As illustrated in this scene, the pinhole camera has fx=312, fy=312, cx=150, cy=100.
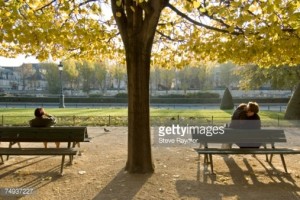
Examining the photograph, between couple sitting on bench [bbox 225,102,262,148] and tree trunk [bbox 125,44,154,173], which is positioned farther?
couple sitting on bench [bbox 225,102,262,148]

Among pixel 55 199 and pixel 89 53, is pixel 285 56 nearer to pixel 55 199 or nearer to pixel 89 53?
pixel 89 53

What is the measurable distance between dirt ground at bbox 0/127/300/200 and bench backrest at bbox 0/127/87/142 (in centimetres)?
64

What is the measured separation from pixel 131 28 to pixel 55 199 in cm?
358

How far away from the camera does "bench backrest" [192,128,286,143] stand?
283 inches

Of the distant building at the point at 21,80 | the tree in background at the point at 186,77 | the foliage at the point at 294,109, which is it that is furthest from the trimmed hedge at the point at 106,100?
the distant building at the point at 21,80

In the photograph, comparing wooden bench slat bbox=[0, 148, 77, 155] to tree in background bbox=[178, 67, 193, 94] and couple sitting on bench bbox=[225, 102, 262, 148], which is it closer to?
couple sitting on bench bbox=[225, 102, 262, 148]

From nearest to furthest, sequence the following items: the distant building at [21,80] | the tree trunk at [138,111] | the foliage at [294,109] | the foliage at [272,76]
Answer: the tree trunk at [138,111], the foliage at [294,109], the foliage at [272,76], the distant building at [21,80]

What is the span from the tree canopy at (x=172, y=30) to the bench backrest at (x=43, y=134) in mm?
1995

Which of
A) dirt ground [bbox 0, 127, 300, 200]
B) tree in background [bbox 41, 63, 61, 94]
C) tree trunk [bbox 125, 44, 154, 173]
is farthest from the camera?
tree in background [bbox 41, 63, 61, 94]

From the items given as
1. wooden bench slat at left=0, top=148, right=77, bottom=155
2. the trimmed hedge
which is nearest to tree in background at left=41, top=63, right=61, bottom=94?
the trimmed hedge

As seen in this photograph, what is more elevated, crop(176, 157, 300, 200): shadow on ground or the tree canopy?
the tree canopy

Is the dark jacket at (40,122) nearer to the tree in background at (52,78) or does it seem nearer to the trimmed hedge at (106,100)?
the trimmed hedge at (106,100)

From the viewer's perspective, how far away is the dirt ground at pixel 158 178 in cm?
540

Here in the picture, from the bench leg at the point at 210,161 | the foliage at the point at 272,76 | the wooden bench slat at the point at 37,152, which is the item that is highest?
the foliage at the point at 272,76
